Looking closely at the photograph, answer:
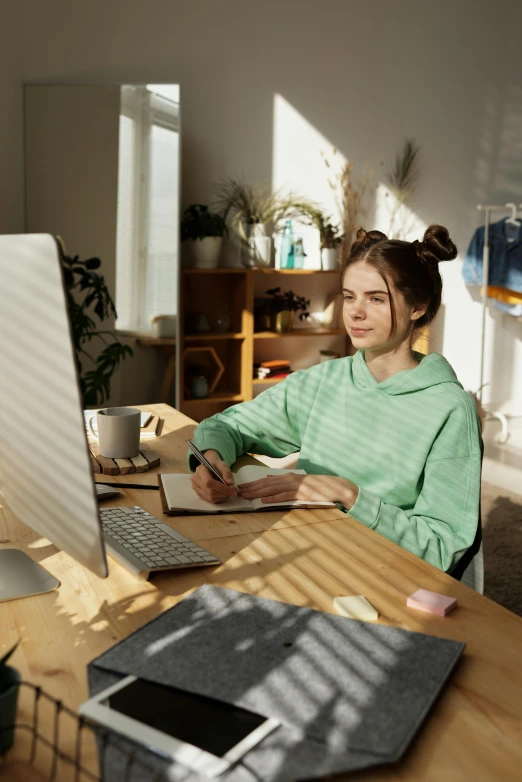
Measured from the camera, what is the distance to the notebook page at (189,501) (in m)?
1.32

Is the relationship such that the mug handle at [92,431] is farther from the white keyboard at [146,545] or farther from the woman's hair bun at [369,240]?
the woman's hair bun at [369,240]

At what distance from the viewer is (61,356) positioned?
2.20ft

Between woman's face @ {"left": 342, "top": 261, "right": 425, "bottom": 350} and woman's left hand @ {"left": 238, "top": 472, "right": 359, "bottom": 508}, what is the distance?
0.33 metres

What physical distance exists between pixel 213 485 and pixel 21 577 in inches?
16.3

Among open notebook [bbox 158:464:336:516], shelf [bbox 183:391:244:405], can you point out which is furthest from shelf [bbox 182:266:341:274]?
open notebook [bbox 158:464:336:516]

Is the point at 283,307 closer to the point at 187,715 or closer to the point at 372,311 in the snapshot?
the point at 372,311

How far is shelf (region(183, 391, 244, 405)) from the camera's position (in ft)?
14.1

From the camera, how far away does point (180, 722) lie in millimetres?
673

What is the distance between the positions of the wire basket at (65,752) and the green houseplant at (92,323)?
2.96 meters

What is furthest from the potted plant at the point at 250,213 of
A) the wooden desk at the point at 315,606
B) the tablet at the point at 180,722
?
the tablet at the point at 180,722

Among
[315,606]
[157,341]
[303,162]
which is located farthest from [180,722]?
[303,162]

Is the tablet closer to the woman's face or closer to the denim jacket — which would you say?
the woman's face

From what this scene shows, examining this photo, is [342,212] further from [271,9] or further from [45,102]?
[45,102]

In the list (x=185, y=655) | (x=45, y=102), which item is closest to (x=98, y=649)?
(x=185, y=655)
